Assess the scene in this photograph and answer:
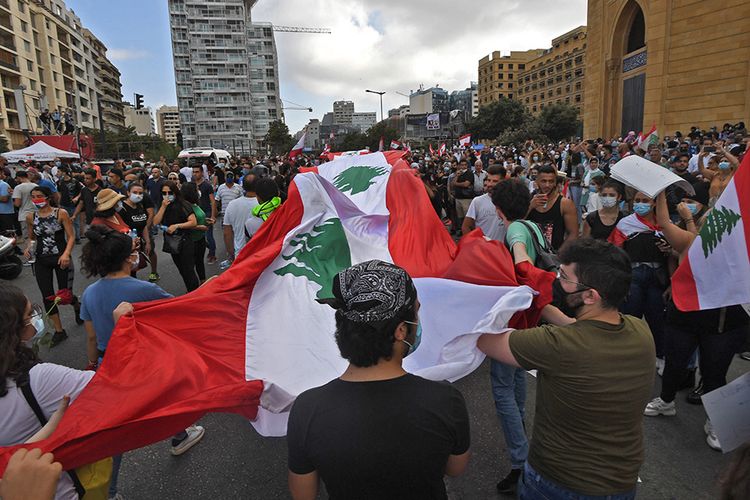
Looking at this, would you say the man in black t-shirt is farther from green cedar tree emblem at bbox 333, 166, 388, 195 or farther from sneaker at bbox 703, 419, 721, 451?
green cedar tree emblem at bbox 333, 166, 388, 195

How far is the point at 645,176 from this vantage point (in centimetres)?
311

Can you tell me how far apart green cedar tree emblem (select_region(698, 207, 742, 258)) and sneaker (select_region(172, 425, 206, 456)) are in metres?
3.60

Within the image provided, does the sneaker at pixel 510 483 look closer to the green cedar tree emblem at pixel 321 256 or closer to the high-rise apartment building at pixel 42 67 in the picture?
the green cedar tree emblem at pixel 321 256

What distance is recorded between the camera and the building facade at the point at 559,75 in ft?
267

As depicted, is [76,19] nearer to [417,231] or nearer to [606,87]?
[606,87]

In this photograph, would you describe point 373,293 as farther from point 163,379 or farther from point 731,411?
point 731,411

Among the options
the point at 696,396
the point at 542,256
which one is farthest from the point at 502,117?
the point at 542,256

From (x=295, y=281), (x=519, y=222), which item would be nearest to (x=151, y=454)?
(x=295, y=281)

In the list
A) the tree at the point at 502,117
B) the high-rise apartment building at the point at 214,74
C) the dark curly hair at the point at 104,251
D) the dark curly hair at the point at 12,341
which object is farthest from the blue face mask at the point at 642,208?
the high-rise apartment building at the point at 214,74

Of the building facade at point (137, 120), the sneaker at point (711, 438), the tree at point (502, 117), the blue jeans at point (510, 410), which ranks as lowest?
the sneaker at point (711, 438)

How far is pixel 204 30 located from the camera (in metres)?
88.0

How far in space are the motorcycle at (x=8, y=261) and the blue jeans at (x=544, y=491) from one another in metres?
8.72

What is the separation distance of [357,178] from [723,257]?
18.3ft

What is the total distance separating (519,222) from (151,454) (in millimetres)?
3245
